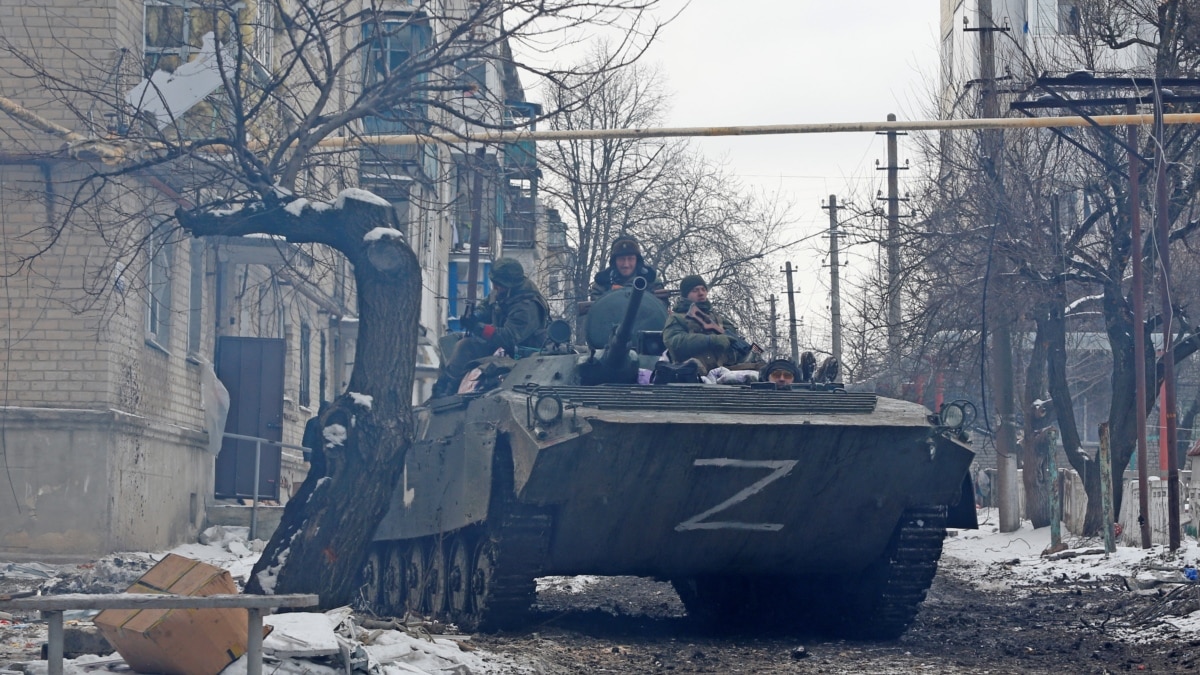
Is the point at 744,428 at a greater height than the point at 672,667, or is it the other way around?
Answer: the point at 744,428

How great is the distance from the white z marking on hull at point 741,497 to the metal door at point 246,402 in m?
10.3

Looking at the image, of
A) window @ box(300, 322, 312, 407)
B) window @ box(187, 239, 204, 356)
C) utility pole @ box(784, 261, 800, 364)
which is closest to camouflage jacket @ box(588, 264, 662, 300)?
window @ box(187, 239, 204, 356)

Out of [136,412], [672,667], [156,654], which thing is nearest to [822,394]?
[672,667]

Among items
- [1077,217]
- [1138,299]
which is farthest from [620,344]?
[1077,217]

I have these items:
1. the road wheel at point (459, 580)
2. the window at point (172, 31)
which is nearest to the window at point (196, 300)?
the window at point (172, 31)

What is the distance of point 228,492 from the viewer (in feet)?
63.3

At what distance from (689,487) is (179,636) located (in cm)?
378

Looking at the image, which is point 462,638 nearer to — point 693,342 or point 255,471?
point 693,342

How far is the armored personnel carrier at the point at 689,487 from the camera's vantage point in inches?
361

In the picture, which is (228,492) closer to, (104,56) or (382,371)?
(104,56)

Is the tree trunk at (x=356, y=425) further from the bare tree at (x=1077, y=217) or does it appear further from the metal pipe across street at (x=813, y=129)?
the bare tree at (x=1077, y=217)

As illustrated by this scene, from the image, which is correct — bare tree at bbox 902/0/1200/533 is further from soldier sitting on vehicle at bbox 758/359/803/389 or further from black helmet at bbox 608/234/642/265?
soldier sitting on vehicle at bbox 758/359/803/389

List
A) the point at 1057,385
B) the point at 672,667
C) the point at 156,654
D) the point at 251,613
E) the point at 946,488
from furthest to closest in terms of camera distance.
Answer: the point at 1057,385, the point at 946,488, the point at 672,667, the point at 156,654, the point at 251,613

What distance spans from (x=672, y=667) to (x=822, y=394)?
2104mm
